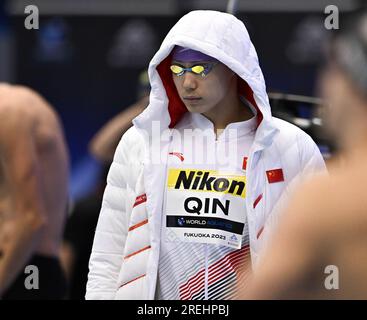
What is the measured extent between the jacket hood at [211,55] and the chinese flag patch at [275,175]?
0.18 meters

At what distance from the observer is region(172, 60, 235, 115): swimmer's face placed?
157 inches

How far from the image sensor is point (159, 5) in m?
6.24

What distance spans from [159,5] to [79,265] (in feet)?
4.88

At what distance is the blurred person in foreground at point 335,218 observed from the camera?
2.61 metres

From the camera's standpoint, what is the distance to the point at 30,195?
530 cm

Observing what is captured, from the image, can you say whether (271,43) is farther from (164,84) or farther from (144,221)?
(144,221)

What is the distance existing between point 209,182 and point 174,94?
45 cm

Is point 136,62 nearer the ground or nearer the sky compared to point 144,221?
nearer the sky

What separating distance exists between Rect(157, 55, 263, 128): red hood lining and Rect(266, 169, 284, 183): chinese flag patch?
0.67 ft

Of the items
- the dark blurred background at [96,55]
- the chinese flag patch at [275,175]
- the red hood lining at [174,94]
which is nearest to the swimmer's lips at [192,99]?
the red hood lining at [174,94]

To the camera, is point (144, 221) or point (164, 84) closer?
point (144, 221)

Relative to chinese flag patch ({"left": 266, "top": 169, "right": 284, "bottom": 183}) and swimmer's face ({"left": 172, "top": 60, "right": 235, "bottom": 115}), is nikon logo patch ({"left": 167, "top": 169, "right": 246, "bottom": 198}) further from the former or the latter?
swimmer's face ({"left": 172, "top": 60, "right": 235, "bottom": 115})
